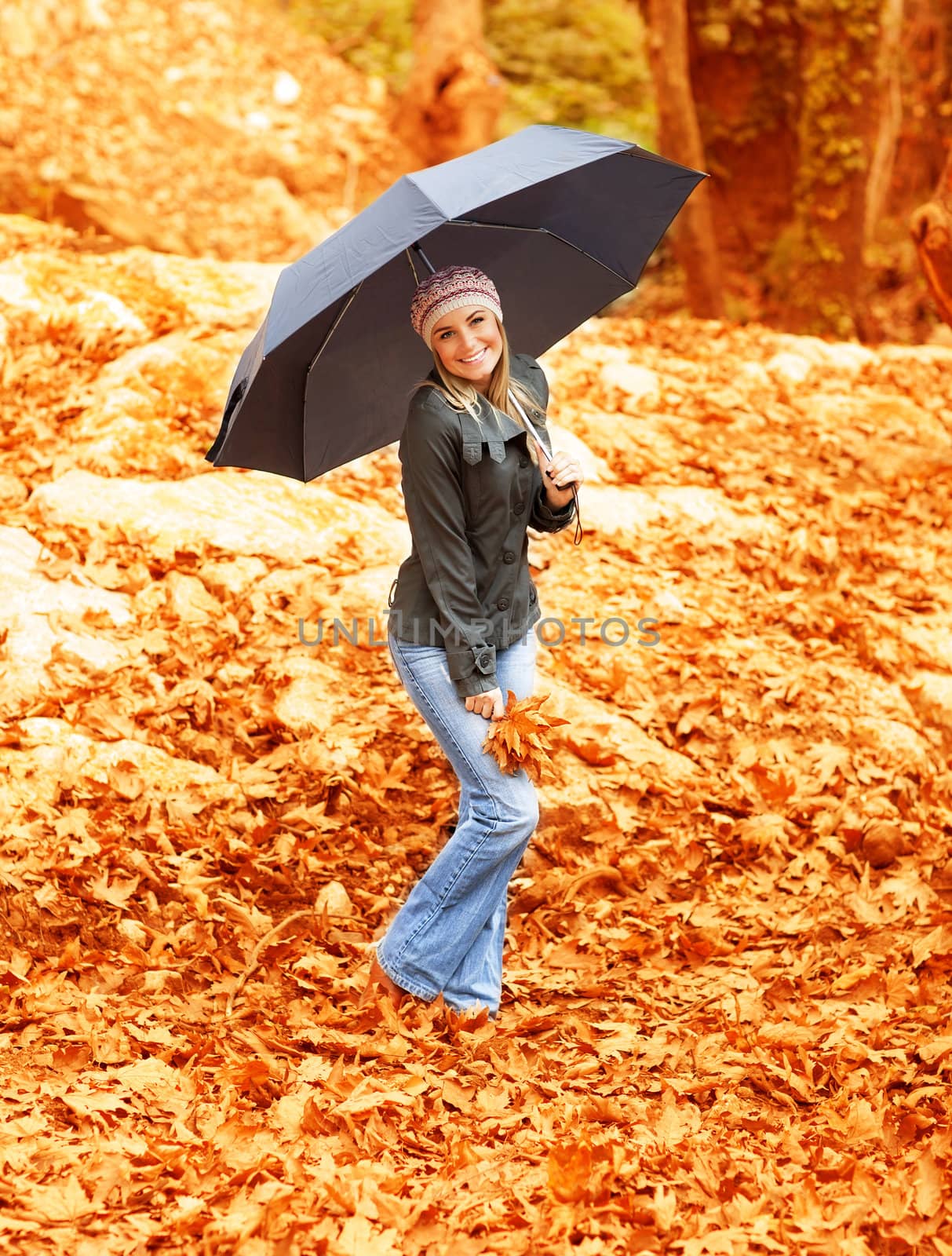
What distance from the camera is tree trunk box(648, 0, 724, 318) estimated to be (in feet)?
35.5

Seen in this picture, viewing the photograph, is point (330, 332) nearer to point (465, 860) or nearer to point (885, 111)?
point (465, 860)

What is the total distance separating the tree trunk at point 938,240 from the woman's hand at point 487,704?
4702 mm

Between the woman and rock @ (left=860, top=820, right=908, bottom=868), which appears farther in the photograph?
rock @ (left=860, top=820, right=908, bottom=868)

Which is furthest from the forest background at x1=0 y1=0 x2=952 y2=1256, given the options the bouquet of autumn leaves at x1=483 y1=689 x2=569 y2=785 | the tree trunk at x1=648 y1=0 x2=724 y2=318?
the tree trunk at x1=648 y1=0 x2=724 y2=318

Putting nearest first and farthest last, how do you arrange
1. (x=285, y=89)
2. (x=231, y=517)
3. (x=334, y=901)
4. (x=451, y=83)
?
1. (x=334, y=901)
2. (x=231, y=517)
3. (x=451, y=83)
4. (x=285, y=89)

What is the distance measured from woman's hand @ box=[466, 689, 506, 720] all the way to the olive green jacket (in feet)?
0.07

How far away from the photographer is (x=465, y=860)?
11.7ft

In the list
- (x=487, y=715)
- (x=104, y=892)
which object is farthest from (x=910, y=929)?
(x=104, y=892)

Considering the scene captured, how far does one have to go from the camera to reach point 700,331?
31.9ft

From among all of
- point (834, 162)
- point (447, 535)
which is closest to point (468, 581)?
point (447, 535)

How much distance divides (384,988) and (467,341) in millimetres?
2186

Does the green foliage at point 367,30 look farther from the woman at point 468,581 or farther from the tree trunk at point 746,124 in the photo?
the woman at point 468,581

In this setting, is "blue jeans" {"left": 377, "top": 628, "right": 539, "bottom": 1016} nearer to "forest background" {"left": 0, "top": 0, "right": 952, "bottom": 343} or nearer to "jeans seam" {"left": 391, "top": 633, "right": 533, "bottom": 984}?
"jeans seam" {"left": 391, "top": 633, "right": 533, "bottom": 984}

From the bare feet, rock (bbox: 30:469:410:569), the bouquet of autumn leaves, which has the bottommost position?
the bare feet
